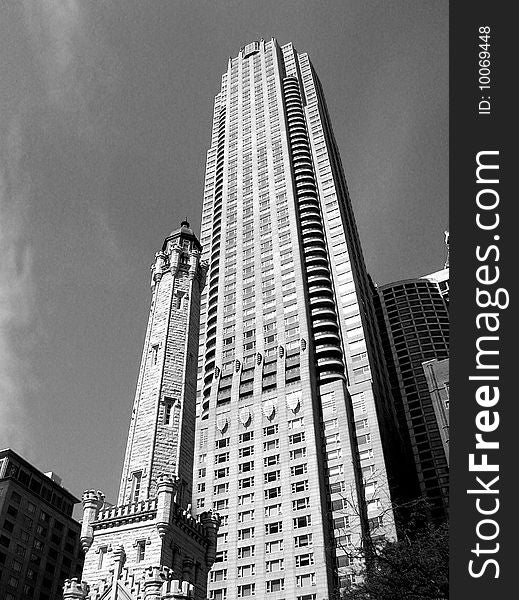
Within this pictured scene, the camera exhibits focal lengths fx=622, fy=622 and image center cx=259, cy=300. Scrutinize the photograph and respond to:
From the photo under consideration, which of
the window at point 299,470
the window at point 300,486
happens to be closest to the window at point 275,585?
the window at point 300,486

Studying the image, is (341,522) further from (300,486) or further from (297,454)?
(297,454)

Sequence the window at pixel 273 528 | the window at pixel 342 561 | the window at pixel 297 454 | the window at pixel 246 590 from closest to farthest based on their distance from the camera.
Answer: the window at pixel 246 590, the window at pixel 342 561, the window at pixel 273 528, the window at pixel 297 454

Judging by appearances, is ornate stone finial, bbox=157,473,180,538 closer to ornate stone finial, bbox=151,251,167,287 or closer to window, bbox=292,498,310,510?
ornate stone finial, bbox=151,251,167,287

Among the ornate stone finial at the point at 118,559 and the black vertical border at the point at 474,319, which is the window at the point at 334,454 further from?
the black vertical border at the point at 474,319

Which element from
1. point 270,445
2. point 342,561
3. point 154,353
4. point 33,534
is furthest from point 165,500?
point 33,534

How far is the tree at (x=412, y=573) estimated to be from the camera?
24.4 m

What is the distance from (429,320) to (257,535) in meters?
72.5

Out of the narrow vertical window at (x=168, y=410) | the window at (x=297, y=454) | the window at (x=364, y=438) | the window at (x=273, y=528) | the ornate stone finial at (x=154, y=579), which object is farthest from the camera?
the window at (x=364, y=438)

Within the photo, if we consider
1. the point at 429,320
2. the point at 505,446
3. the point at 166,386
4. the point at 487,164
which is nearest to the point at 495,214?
the point at 487,164

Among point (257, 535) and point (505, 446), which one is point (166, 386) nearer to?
point (505, 446)

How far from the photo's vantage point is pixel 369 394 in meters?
79.8

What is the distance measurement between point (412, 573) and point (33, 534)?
235 ft

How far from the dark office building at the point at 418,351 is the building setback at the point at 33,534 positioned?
52912mm

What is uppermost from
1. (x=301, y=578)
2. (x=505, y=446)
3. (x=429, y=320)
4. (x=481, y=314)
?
(x=429, y=320)
